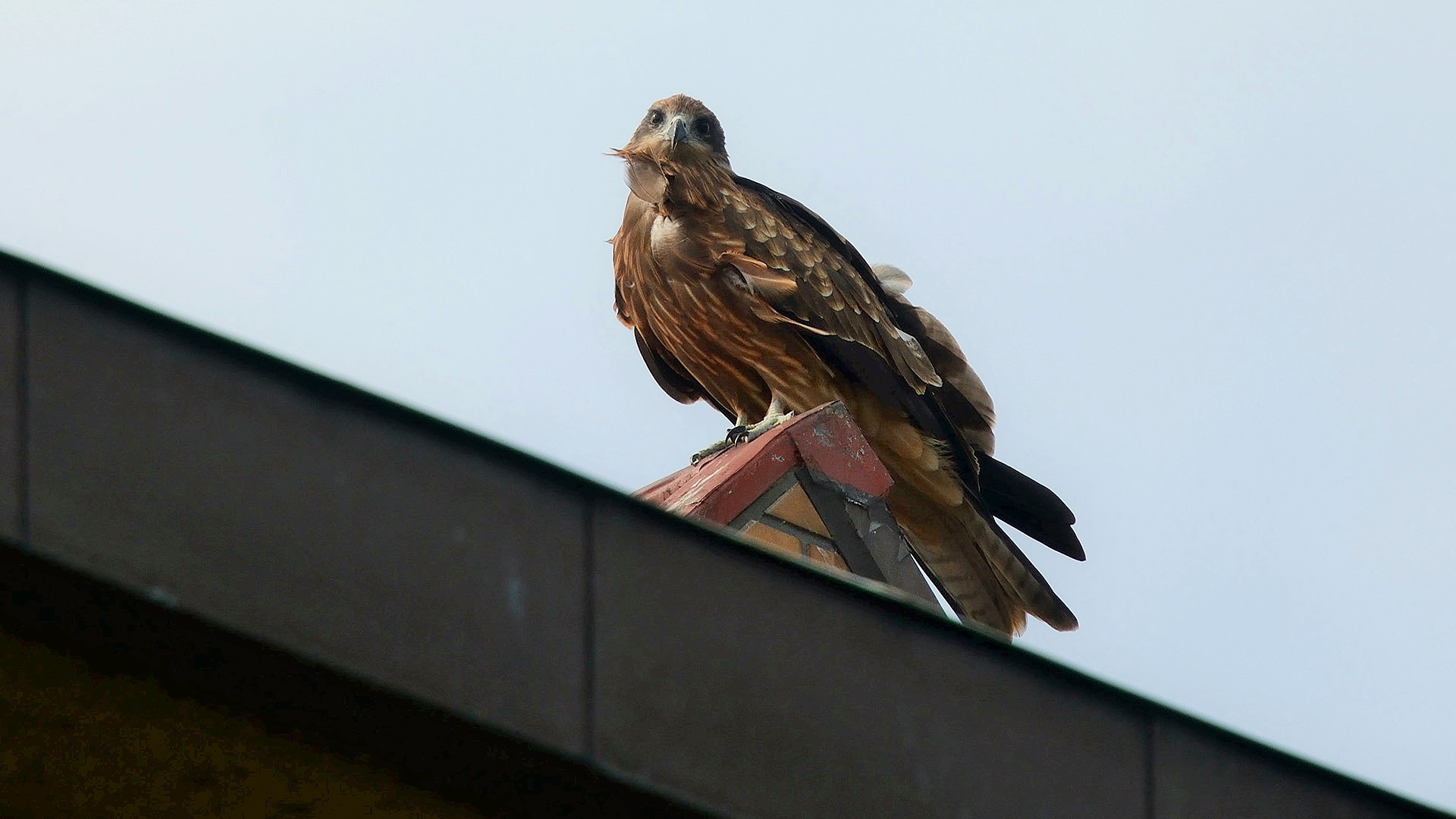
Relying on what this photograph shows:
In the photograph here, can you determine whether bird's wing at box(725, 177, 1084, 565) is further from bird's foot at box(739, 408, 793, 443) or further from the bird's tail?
bird's foot at box(739, 408, 793, 443)

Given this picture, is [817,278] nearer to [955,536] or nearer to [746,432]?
[746,432]

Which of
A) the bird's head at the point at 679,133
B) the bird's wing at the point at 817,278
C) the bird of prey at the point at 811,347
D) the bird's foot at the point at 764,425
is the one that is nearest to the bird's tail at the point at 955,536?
the bird of prey at the point at 811,347

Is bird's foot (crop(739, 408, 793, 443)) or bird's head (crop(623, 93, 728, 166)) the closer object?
bird's foot (crop(739, 408, 793, 443))

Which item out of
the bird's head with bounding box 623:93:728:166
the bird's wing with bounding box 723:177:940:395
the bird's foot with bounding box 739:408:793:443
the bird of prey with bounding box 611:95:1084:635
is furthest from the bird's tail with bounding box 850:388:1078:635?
the bird's head with bounding box 623:93:728:166

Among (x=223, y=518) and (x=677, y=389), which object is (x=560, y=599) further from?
(x=677, y=389)

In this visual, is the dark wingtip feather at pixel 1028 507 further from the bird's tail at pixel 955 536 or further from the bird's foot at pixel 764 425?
the bird's foot at pixel 764 425

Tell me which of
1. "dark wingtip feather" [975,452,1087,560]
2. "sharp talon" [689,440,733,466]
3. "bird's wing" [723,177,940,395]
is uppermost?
"bird's wing" [723,177,940,395]

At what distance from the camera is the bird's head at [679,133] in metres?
6.93

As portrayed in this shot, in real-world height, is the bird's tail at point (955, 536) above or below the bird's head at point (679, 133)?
below

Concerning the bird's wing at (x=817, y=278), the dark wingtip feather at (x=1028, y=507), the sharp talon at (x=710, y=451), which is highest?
the bird's wing at (x=817, y=278)

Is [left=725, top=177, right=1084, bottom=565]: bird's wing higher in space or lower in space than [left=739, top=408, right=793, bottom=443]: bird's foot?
higher

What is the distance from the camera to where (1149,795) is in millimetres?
3559

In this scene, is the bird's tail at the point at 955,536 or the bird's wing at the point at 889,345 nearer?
the bird's wing at the point at 889,345

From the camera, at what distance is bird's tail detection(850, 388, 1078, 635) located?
22.6ft
